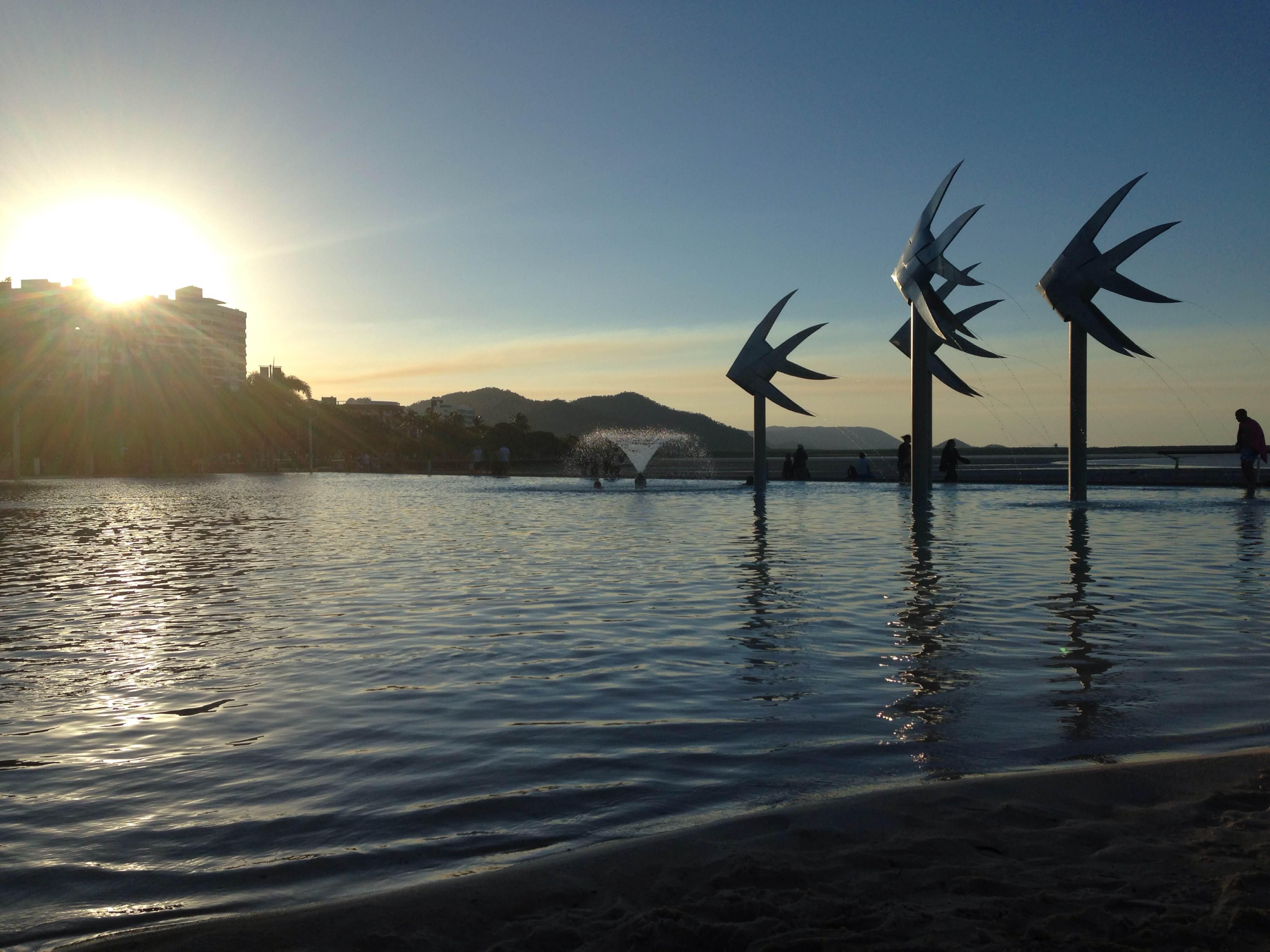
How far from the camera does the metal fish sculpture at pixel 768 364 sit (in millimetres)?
35750

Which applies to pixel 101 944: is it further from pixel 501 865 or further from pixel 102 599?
pixel 102 599

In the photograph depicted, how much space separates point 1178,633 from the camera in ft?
25.7

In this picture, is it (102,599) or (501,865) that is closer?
(501,865)

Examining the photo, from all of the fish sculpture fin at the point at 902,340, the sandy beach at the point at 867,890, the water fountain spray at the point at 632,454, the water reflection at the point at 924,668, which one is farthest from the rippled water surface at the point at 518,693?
the water fountain spray at the point at 632,454

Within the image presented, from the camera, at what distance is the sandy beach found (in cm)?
287

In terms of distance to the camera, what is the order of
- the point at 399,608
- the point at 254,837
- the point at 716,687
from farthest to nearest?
the point at 399,608 < the point at 716,687 < the point at 254,837

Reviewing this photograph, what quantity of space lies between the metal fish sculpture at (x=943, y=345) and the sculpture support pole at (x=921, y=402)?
0.89 feet

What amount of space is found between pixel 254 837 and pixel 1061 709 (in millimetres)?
4172

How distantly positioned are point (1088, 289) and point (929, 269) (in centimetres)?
392

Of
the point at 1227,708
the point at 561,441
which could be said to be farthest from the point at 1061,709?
the point at 561,441

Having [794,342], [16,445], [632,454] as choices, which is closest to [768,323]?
[794,342]

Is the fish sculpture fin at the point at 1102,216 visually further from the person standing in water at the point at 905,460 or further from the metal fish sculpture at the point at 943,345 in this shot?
the person standing in water at the point at 905,460

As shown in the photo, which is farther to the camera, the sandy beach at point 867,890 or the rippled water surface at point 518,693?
the rippled water surface at point 518,693

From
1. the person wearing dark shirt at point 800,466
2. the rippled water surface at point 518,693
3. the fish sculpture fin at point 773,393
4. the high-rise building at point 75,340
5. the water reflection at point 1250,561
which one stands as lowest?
the rippled water surface at point 518,693
